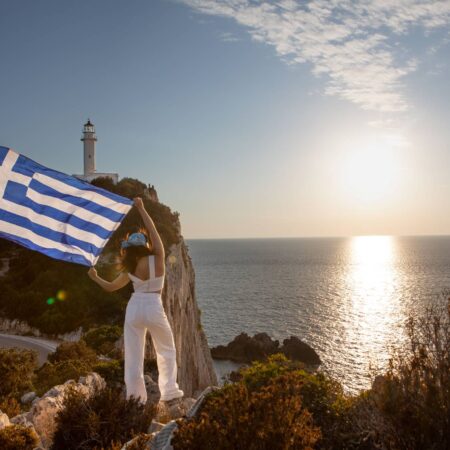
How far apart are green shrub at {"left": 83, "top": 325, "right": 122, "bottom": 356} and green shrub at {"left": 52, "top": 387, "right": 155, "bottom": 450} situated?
14000 mm

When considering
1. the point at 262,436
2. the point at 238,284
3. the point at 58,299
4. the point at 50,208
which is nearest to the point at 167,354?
the point at 50,208

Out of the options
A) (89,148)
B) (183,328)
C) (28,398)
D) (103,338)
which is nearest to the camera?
(28,398)

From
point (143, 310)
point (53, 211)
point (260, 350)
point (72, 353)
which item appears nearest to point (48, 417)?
point (143, 310)

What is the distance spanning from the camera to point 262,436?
3840 mm

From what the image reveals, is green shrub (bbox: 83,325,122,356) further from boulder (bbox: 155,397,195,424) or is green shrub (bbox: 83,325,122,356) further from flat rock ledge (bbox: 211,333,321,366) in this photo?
flat rock ledge (bbox: 211,333,321,366)

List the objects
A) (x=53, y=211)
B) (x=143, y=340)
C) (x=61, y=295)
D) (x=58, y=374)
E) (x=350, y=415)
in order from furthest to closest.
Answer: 1. (x=61, y=295)
2. (x=58, y=374)
3. (x=53, y=211)
4. (x=143, y=340)
5. (x=350, y=415)

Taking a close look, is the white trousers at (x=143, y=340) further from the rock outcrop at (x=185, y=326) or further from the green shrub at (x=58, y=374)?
the rock outcrop at (x=185, y=326)

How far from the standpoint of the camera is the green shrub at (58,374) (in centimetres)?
1218

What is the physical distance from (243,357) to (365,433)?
5275 centimetres

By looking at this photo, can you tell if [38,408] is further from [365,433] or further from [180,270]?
[180,270]

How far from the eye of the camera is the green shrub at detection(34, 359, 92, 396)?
12180 mm

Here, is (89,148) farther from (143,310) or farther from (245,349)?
(143,310)

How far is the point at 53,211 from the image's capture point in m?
7.38

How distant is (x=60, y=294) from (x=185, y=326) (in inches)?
398
